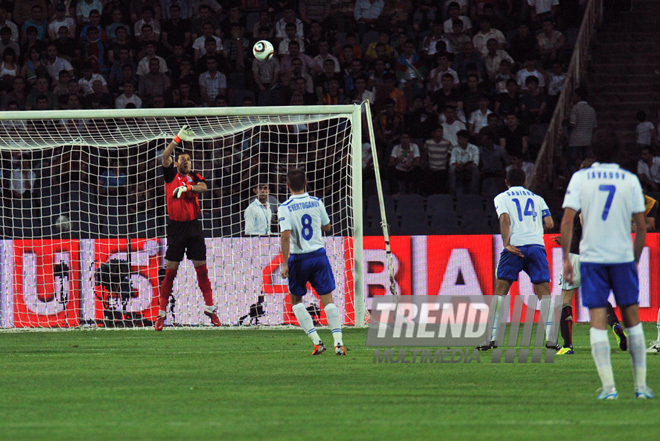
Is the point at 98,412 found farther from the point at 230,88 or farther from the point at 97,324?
the point at 230,88

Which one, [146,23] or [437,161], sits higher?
[146,23]

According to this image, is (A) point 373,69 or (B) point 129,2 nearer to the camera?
(A) point 373,69

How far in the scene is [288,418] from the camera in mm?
6836

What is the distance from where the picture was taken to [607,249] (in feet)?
24.6

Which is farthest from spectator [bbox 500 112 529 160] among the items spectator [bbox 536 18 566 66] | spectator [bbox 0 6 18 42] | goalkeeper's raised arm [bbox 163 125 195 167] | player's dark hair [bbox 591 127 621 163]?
player's dark hair [bbox 591 127 621 163]

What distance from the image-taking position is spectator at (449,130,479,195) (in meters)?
18.9


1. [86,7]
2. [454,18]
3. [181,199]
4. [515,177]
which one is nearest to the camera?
[515,177]

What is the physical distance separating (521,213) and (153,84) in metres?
10.4

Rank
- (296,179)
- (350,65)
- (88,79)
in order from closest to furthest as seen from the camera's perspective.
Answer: (296,179) → (88,79) → (350,65)

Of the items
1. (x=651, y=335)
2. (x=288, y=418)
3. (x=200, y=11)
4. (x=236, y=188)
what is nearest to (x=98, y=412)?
(x=288, y=418)

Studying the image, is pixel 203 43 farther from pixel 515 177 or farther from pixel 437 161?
pixel 515 177

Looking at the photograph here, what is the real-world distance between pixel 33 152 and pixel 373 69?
21.0 ft

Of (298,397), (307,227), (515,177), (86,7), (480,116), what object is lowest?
(298,397)

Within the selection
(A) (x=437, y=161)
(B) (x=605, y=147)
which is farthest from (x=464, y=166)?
(B) (x=605, y=147)
